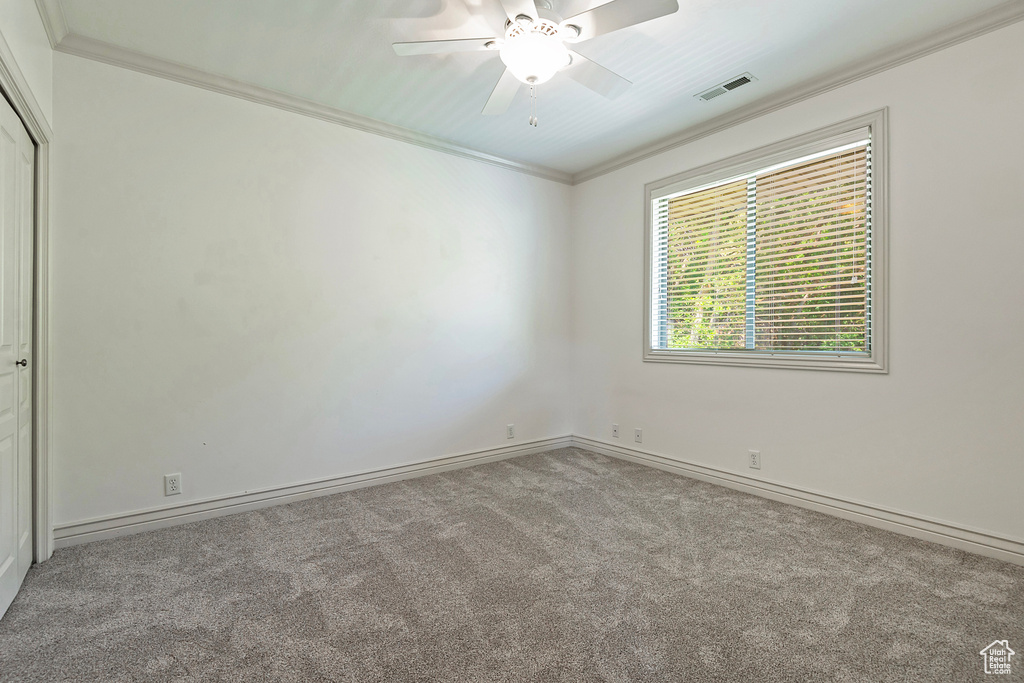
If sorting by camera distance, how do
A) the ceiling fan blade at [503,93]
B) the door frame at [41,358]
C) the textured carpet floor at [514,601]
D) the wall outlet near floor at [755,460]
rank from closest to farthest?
the textured carpet floor at [514,601], the door frame at [41,358], the ceiling fan blade at [503,93], the wall outlet near floor at [755,460]

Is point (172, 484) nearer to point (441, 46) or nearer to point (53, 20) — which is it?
point (53, 20)

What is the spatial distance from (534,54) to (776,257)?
2.17 metres

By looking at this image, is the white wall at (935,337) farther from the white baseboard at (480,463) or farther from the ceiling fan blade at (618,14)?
the ceiling fan blade at (618,14)

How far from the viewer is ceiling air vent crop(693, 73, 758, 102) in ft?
9.92

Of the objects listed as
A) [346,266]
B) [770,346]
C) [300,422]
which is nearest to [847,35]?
[770,346]

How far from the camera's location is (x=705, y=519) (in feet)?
9.64

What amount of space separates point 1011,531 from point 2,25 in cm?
482

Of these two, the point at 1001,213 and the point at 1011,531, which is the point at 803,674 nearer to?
the point at 1011,531

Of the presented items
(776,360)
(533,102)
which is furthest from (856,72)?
(533,102)

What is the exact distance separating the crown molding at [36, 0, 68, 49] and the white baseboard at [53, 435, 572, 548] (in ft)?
8.22

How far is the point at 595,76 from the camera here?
8.12ft

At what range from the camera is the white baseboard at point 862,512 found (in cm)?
242

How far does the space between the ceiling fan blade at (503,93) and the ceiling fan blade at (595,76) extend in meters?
0.28

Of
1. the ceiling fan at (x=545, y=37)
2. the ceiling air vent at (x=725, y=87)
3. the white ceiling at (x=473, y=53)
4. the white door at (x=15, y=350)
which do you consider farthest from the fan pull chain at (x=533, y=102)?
the white door at (x=15, y=350)
